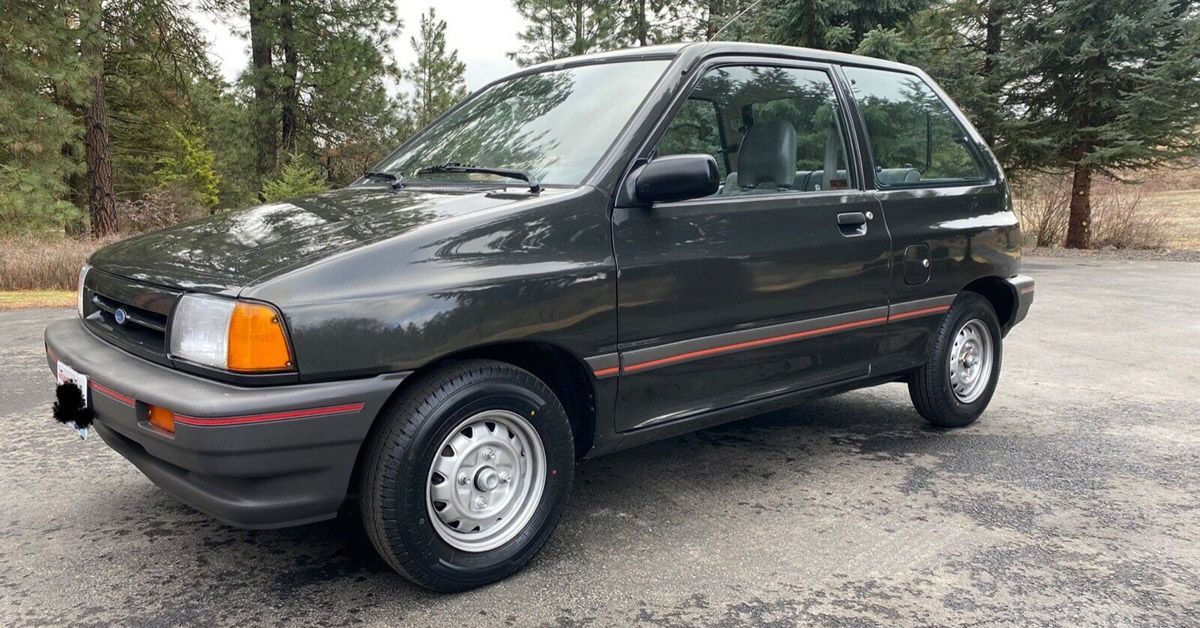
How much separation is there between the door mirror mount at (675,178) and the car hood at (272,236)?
41cm

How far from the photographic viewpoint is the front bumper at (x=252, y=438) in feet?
7.52

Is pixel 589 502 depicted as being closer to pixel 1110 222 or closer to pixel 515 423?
pixel 515 423

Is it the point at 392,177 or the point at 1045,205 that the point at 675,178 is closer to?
the point at 392,177

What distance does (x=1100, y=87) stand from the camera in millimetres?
16031

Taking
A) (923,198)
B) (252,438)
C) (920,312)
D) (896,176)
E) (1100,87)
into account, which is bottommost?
(252,438)

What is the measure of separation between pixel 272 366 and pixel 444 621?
887 mm

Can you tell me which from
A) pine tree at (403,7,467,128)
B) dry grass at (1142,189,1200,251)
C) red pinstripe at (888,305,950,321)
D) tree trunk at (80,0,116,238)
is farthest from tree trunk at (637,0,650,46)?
red pinstripe at (888,305,950,321)

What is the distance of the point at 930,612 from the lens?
2602 millimetres

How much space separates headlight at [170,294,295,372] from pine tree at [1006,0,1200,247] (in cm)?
1624

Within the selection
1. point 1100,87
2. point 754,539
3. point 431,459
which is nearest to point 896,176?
point 754,539

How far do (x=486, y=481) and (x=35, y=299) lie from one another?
8.92 meters

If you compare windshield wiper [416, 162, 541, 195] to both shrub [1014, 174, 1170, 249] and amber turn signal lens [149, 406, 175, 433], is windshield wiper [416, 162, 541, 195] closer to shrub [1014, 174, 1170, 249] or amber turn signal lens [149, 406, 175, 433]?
amber turn signal lens [149, 406, 175, 433]

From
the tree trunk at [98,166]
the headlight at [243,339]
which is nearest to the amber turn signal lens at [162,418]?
the headlight at [243,339]

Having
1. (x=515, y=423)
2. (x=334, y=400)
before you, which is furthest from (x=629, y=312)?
(x=334, y=400)
